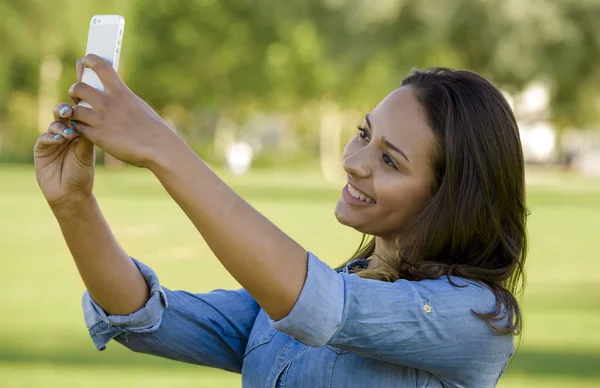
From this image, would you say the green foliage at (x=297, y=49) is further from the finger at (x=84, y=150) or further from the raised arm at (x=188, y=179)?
the raised arm at (x=188, y=179)

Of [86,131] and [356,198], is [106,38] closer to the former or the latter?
[86,131]

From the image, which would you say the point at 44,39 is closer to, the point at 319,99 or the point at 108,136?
the point at 319,99

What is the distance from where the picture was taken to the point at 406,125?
227cm

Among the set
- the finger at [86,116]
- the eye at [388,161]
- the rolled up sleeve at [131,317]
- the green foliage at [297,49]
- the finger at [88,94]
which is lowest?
the rolled up sleeve at [131,317]

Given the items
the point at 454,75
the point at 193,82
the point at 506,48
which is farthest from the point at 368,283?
the point at 193,82

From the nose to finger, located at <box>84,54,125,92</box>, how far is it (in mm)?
716

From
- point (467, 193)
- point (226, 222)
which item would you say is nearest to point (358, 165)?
point (467, 193)

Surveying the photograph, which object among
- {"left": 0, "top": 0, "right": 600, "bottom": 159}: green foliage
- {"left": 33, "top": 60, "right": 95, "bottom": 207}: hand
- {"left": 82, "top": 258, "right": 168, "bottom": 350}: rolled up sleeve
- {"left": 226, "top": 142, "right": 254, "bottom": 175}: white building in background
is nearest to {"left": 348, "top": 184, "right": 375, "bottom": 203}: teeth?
{"left": 82, "top": 258, "right": 168, "bottom": 350}: rolled up sleeve

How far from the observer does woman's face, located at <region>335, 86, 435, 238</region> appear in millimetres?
2254

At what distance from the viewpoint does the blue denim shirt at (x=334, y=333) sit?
70.7 inches

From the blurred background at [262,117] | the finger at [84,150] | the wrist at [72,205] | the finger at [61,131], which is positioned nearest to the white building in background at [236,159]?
the blurred background at [262,117]

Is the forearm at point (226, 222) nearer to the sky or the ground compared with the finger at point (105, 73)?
nearer to the ground

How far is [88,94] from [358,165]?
779 millimetres

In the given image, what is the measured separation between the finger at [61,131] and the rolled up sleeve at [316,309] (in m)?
0.50
